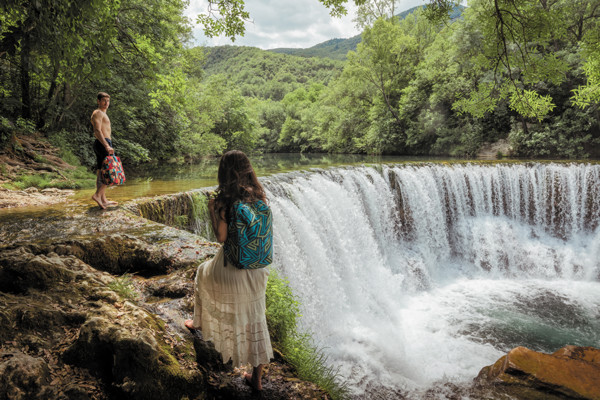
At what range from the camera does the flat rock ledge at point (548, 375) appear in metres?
4.00

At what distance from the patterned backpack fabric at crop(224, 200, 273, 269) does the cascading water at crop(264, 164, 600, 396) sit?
347cm

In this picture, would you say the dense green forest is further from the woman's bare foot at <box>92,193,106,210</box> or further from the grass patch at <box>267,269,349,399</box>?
the grass patch at <box>267,269,349,399</box>

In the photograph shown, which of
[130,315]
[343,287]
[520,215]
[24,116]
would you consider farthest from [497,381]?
[24,116]

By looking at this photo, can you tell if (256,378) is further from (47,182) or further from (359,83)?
(359,83)

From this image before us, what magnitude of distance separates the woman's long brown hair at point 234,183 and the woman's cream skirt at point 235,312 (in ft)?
1.24

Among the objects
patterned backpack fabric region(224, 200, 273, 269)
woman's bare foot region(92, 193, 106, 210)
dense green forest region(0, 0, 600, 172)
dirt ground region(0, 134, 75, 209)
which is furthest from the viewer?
dirt ground region(0, 134, 75, 209)

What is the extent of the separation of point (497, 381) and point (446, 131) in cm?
1970

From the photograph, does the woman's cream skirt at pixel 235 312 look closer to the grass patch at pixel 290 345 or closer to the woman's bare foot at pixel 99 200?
the grass patch at pixel 290 345

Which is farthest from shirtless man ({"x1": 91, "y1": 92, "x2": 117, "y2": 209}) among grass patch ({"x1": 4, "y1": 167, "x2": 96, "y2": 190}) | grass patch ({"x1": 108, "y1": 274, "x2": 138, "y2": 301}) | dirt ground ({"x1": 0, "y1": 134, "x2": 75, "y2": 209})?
grass patch ({"x1": 4, "y1": 167, "x2": 96, "y2": 190})

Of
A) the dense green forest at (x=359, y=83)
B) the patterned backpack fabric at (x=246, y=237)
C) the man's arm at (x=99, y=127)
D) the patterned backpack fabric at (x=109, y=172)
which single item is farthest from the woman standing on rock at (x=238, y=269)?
the man's arm at (x=99, y=127)

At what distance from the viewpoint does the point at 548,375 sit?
418 cm

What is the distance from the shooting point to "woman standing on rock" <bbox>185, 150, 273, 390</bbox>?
85.4 inches

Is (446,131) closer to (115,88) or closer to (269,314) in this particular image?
(115,88)

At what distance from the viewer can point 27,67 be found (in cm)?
326
